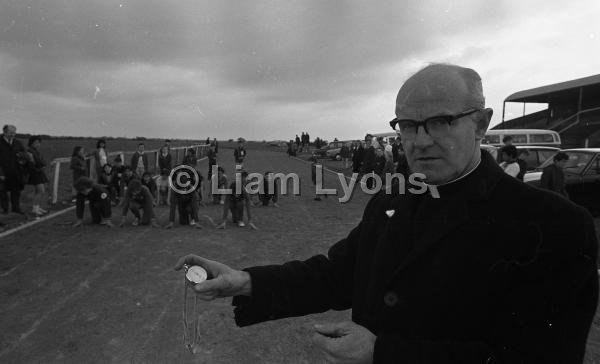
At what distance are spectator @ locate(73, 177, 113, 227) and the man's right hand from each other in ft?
26.3

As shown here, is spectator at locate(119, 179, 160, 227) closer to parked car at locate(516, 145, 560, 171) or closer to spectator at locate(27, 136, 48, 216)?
spectator at locate(27, 136, 48, 216)

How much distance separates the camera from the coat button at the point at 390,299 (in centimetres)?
121

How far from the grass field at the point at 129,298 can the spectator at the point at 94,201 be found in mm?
381

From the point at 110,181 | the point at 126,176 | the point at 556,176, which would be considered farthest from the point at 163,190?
the point at 556,176

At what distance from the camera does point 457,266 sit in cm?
114

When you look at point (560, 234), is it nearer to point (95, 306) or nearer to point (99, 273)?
point (95, 306)

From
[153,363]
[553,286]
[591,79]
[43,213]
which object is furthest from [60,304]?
[591,79]

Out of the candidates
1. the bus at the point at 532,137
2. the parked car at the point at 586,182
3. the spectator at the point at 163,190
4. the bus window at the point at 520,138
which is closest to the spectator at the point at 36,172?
the spectator at the point at 163,190

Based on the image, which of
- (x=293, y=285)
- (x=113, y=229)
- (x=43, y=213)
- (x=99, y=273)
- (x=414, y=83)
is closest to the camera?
(x=414, y=83)

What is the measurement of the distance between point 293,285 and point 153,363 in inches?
89.7

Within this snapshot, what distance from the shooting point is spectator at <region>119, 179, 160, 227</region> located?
8938mm

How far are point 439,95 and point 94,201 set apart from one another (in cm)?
903

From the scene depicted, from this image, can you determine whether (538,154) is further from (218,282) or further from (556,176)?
(218,282)

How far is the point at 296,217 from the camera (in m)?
10.0
